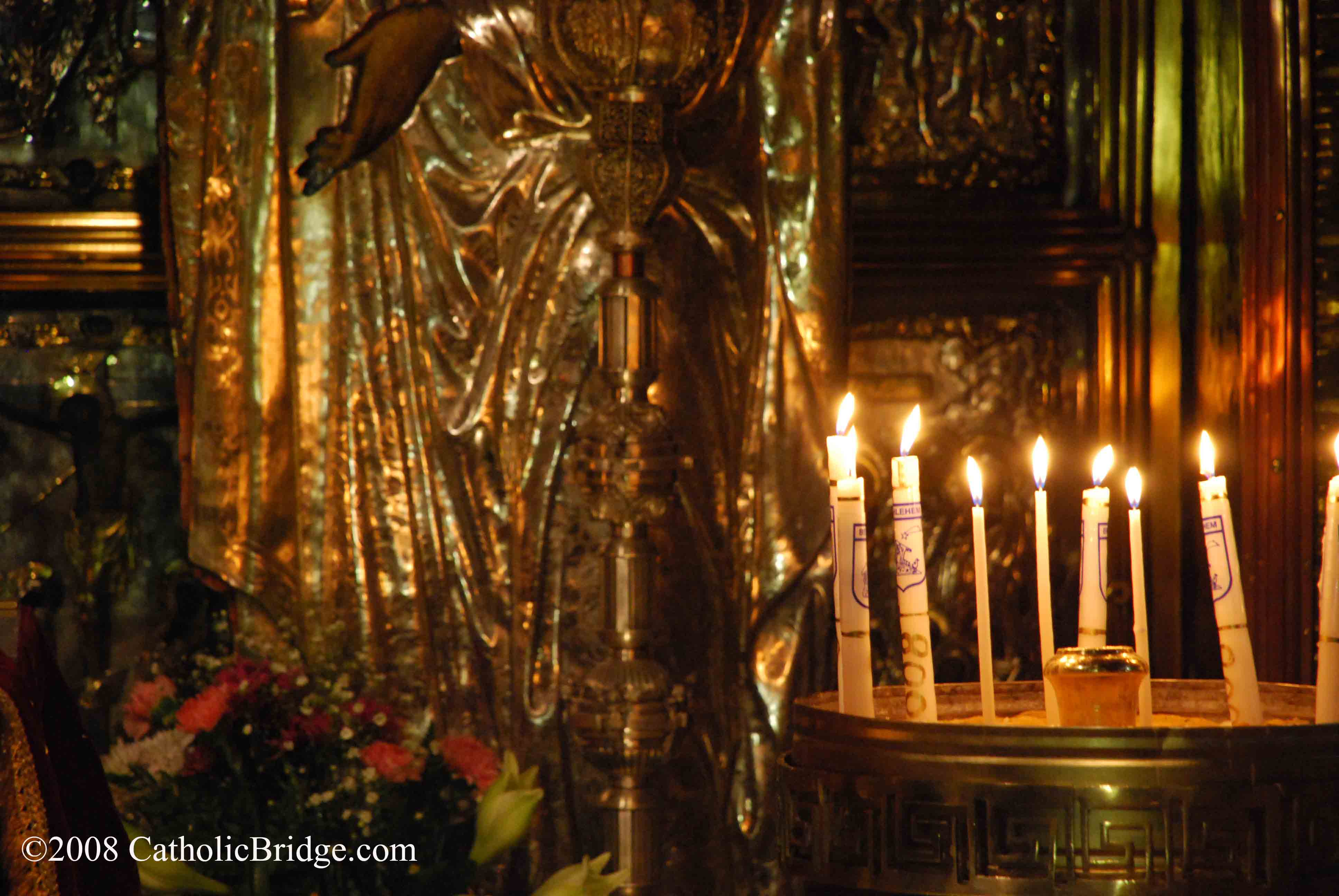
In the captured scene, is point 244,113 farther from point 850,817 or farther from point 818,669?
point 850,817

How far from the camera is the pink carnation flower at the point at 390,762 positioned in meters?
1.64

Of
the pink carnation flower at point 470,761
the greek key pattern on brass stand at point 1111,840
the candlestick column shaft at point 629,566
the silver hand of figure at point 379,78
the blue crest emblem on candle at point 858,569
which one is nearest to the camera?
the greek key pattern on brass stand at point 1111,840

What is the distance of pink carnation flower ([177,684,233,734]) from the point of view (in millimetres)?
1615

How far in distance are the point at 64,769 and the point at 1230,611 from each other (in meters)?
0.84

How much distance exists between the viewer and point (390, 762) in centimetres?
165

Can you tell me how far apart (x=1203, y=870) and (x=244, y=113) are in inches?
67.3

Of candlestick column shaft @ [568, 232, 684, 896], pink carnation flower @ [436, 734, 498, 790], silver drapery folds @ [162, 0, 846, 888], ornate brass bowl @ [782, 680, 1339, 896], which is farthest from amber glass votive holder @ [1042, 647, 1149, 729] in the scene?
silver drapery folds @ [162, 0, 846, 888]

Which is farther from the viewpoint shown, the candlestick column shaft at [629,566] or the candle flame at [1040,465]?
the candlestick column shaft at [629,566]

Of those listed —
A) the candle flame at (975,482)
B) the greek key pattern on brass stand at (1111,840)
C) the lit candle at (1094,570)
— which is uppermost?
the candle flame at (975,482)

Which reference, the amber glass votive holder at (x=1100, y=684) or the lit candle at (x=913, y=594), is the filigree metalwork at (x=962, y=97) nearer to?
the lit candle at (x=913, y=594)

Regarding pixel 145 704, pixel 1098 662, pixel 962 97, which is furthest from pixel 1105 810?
pixel 962 97

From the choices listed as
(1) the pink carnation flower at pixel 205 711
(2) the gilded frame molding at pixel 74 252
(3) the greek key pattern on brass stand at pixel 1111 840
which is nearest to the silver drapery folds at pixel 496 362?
(2) the gilded frame molding at pixel 74 252

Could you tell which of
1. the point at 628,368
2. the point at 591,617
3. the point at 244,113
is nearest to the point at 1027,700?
the point at 628,368

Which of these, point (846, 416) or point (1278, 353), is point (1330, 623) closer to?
point (846, 416)
